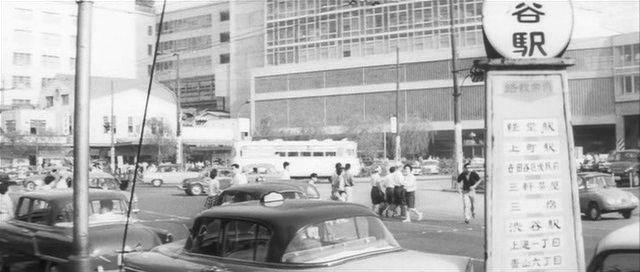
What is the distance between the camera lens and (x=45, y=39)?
555 centimetres

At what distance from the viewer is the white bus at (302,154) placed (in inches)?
1170

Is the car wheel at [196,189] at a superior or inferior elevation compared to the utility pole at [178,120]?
inferior

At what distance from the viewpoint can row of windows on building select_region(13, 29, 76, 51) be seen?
5.34m

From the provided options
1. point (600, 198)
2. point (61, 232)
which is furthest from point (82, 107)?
point (600, 198)

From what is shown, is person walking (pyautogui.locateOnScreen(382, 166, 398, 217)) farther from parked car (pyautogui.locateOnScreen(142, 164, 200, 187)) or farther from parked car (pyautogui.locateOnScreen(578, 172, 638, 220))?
parked car (pyautogui.locateOnScreen(142, 164, 200, 187))

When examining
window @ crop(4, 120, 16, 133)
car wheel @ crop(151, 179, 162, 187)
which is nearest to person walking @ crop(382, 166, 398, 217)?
window @ crop(4, 120, 16, 133)

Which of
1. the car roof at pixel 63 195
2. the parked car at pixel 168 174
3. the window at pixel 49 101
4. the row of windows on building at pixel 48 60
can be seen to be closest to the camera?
the row of windows on building at pixel 48 60

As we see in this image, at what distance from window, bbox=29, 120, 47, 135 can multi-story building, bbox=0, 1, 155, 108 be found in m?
3.11

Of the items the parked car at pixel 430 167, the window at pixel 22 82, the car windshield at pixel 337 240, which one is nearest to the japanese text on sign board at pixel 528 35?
the car windshield at pixel 337 240

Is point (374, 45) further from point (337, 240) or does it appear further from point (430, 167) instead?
point (337, 240)

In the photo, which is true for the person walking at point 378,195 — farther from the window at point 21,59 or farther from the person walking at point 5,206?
the window at point 21,59

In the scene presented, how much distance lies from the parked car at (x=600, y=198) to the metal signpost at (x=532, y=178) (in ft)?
1.10

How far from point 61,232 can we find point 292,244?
3479mm

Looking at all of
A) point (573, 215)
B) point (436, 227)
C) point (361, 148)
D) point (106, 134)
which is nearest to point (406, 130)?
point (361, 148)
